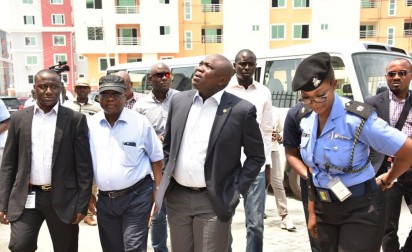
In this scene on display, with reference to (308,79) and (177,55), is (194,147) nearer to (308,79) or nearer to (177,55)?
(308,79)

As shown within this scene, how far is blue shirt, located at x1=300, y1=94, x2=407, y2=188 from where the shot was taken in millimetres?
2361

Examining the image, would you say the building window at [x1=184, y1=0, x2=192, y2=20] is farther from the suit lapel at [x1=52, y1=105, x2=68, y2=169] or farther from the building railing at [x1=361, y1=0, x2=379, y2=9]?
the suit lapel at [x1=52, y1=105, x2=68, y2=169]

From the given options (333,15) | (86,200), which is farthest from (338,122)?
(333,15)

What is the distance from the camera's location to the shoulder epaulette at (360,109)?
2.38 meters

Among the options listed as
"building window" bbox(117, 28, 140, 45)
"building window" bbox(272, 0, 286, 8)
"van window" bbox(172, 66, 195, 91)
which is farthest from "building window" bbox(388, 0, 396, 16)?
"van window" bbox(172, 66, 195, 91)

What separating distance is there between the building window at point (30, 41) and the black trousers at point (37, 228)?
5973 centimetres

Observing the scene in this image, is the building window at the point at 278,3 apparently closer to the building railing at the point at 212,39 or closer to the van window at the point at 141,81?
the building railing at the point at 212,39

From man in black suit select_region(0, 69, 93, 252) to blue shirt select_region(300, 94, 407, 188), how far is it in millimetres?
1861

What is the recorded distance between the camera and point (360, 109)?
7.93 feet

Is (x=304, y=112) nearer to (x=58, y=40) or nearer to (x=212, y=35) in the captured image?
(x=212, y=35)

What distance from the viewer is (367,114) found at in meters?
2.37

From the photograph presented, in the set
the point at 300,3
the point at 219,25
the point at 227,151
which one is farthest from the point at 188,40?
the point at 227,151

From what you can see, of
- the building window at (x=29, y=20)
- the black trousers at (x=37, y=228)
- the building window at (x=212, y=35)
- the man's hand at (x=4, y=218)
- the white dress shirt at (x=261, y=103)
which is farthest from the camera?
the building window at (x=29, y=20)

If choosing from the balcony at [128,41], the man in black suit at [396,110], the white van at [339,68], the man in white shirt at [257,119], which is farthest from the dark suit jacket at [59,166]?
the balcony at [128,41]
